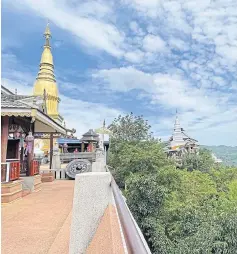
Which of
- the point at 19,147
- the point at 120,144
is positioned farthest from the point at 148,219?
the point at 120,144

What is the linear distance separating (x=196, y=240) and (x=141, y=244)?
21.0ft

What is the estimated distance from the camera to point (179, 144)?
4278cm

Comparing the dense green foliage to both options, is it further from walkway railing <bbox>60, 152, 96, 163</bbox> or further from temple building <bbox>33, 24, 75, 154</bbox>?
temple building <bbox>33, 24, 75, 154</bbox>

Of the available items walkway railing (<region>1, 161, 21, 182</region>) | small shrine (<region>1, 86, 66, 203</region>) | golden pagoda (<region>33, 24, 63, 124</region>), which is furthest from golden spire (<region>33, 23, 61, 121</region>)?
walkway railing (<region>1, 161, 21, 182</region>)

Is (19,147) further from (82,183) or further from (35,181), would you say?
(82,183)

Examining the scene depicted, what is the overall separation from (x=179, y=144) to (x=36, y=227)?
3995 centimetres

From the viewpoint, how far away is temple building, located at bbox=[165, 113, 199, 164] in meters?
37.6

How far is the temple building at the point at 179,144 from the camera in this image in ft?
123

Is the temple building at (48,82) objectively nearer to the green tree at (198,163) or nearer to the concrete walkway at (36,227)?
the green tree at (198,163)

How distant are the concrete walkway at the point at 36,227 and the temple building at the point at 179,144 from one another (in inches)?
1188

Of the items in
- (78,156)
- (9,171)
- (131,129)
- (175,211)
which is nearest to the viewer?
(9,171)

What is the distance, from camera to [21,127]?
9.87 m

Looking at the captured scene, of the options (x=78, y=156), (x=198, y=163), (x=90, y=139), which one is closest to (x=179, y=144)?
(x=198, y=163)

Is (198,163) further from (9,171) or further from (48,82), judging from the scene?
(9,171)
